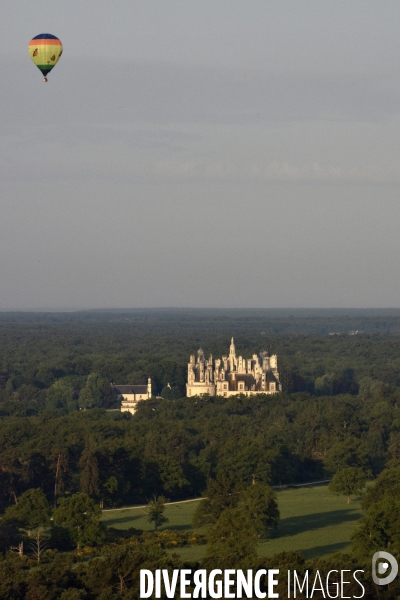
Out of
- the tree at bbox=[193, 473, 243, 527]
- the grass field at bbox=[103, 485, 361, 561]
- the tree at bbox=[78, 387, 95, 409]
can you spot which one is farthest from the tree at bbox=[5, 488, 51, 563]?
the tree at bbox=[78, 387, 95, 409]

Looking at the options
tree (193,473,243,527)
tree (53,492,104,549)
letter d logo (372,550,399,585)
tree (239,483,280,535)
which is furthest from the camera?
tree (193,473,243,527)

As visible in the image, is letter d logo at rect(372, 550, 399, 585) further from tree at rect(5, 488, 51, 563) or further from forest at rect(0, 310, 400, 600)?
tree at rect(5, 488, 51, 563)

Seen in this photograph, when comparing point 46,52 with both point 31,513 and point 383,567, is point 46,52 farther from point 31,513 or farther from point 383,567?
point 383,567

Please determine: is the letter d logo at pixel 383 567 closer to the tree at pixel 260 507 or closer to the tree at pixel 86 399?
the tree at pixel 260 507

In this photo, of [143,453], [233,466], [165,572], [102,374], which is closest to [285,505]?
[233,466]

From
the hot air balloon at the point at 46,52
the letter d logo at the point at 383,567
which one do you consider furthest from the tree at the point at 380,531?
the hot air balloon at the point at 46,52

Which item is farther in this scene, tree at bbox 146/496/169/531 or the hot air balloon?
the hot air balloon

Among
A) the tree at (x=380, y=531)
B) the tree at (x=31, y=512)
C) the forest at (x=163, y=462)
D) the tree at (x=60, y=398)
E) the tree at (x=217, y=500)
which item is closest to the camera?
the forest at (x=163, y=462)

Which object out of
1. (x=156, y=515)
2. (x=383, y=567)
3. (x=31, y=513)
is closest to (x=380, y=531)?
(x=383, y=567)
